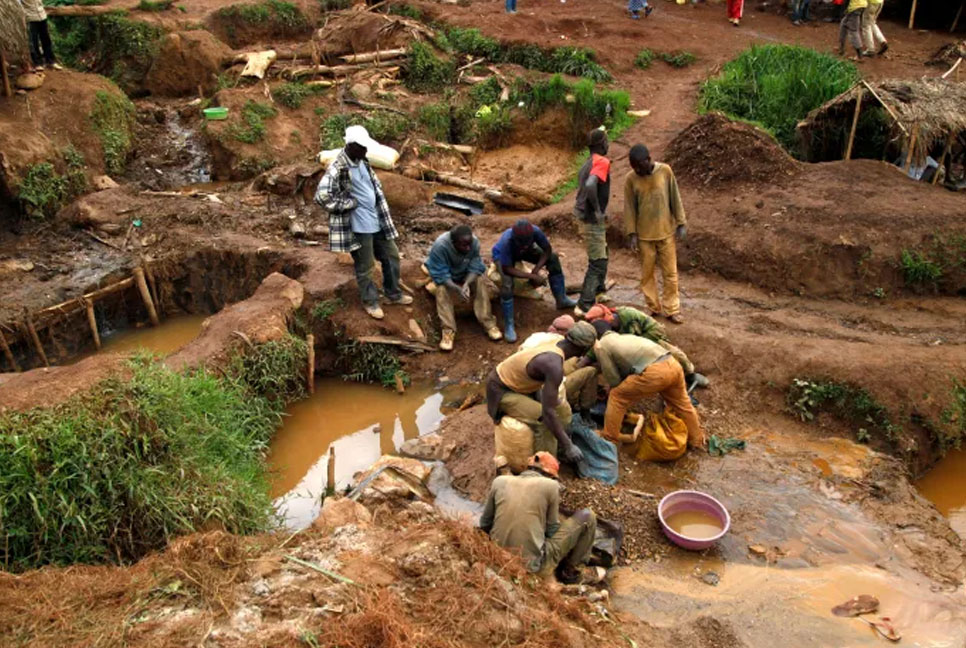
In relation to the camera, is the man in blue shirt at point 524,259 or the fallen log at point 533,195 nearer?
the man in blue shirt at point 524,259

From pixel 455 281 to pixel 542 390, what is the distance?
2.68 m

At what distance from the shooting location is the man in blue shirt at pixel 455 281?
751 centimetres

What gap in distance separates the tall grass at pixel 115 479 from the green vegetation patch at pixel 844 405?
456 cm

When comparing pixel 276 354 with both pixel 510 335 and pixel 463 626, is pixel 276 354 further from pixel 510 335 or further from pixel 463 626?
pixel 463 626

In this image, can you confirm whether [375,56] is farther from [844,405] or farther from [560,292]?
[844,405]

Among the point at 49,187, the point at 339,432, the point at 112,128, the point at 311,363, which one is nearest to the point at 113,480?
the point at 339,432

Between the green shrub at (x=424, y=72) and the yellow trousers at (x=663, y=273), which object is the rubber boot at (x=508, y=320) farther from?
the green shrub at (x=424, y=72)

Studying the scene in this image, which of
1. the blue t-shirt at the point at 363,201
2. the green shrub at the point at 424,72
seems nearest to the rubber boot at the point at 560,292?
the blue t-shirt at the point at 363,201

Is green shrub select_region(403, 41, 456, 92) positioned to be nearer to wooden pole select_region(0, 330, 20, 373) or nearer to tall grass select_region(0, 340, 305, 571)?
wooden pole select_region(0, 330, 20, 373)

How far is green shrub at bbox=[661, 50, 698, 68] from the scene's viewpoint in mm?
14227

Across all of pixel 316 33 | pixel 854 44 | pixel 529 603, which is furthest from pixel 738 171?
pixel 316 33

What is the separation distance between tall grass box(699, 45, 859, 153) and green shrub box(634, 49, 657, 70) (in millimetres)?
1552

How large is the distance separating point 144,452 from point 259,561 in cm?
148

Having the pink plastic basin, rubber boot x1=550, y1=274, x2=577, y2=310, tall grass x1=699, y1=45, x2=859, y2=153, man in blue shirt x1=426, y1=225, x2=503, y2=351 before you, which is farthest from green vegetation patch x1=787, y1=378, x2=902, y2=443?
tall grass x1=699, y1=45, x2=859, y2=153
